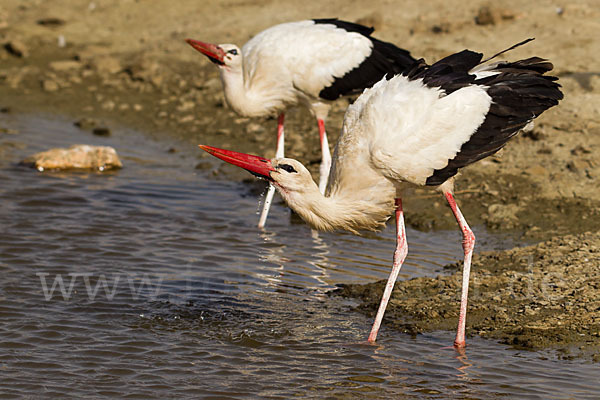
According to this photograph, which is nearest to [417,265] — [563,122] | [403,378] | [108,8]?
[403,378]

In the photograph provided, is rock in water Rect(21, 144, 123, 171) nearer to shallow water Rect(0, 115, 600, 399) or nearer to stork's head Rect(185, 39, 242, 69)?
shallow water Rect(0, 115, 600, 399)

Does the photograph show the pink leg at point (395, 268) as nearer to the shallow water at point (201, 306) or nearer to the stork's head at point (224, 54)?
the shallow water at point (201, 306)

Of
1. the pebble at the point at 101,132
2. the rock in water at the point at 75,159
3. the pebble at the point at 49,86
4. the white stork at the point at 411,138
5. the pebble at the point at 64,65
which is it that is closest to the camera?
the white stork at the point at 411,138

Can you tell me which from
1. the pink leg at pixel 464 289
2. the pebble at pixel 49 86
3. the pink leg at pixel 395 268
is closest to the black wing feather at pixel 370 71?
the pink leg at pixel 395 268

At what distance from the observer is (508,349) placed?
594cm

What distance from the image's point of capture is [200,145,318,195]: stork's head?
6121 millimetres

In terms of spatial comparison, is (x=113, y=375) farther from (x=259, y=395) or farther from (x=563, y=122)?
(x=563, y=122)

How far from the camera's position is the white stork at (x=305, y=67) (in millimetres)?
9133

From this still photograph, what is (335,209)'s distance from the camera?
6.31 metres

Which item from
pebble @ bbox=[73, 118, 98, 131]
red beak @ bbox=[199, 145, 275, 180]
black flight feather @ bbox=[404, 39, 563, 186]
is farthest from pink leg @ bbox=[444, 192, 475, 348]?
pebble @ bbox=[73, 118, 98, 131]

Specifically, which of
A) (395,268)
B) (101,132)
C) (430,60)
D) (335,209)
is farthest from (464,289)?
(101,132)

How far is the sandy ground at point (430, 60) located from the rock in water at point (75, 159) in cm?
122

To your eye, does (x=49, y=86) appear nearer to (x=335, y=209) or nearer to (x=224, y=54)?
(x=224, y=54)

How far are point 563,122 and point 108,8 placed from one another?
1050 centimetres
